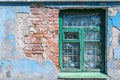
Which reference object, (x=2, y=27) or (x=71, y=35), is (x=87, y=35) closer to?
(x=71, y=35)

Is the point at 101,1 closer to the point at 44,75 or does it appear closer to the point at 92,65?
the point at 92,65

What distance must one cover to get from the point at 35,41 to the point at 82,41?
3.06 ft

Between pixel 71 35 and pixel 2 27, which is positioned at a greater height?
→ pixel 2 27

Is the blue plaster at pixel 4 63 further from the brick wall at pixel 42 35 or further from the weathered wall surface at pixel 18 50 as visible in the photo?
the brick wall at pixel 42 35

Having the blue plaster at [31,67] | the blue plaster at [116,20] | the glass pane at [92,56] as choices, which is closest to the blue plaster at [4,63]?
the blue plaster at [31,67]

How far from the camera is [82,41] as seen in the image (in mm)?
6750

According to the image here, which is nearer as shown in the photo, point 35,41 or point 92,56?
point 35,41

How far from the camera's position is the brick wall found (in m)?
6.64

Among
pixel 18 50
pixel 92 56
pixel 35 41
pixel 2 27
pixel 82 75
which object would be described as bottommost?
pixel 82 75

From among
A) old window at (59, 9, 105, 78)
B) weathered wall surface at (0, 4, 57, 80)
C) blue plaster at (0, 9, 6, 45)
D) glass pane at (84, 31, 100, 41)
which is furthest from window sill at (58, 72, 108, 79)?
blue plaster at (0, 9, 6, 45)

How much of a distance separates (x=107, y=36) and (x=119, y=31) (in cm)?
25

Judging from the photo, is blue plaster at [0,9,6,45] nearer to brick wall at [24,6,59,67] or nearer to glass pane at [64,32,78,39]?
brick wall at [24,6,59,67]

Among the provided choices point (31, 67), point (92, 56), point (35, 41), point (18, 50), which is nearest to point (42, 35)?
point (35, 41)

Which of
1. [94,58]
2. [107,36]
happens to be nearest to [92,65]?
[94,58]
